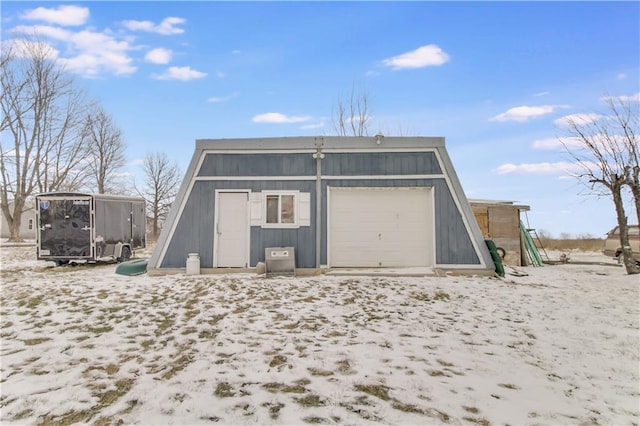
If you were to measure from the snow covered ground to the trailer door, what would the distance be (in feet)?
17.6

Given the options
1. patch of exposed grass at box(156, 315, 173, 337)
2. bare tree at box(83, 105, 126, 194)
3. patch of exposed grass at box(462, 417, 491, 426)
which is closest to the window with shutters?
patch of exposed grass at box(156, 315, 173, 337)

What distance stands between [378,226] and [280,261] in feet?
9.54

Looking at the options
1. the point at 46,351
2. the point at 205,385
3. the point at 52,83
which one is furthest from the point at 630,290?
the point at 52,83

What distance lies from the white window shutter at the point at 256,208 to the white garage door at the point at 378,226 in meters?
1.97

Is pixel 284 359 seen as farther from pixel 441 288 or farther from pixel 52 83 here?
pixel 52 83

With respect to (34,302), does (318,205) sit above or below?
above

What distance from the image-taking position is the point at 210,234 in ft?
31.1

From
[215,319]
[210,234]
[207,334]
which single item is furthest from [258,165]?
[207,334]

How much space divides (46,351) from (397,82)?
37.5 feet

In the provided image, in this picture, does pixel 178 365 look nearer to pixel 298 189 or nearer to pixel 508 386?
pixel 508 386

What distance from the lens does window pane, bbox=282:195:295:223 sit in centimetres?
953

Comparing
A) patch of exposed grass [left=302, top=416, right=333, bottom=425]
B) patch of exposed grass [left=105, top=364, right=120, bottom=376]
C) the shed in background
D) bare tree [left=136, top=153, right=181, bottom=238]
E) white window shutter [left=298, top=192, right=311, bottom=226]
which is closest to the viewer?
patch of exposed grass [left=302, top=416, right=333, bottom=425]

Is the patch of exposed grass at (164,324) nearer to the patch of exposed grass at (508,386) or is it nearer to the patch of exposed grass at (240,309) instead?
the patch of exposed grass at (240,309)

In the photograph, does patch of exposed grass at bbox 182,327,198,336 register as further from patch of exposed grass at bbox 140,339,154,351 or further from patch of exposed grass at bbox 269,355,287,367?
patch of exposed grass at bbox 269,355,287,367
